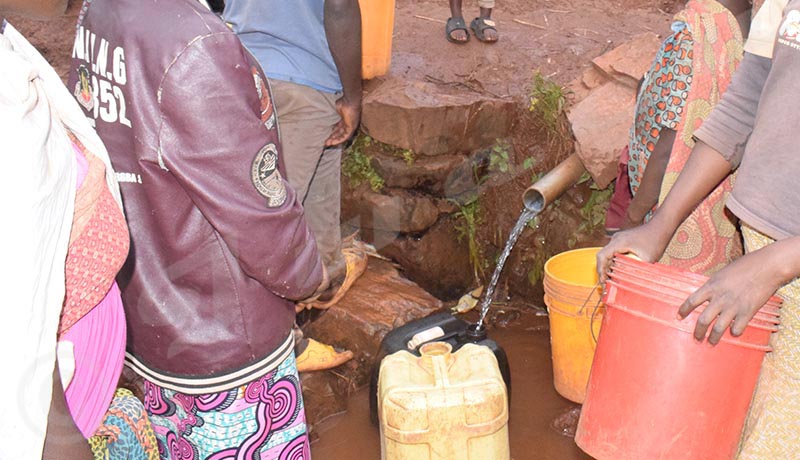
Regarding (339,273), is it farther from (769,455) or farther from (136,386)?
(769,455)

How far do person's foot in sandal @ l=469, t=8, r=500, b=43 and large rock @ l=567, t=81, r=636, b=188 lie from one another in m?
1.16

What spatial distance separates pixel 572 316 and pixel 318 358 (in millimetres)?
1203

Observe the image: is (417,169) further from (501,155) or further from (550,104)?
(550,104)

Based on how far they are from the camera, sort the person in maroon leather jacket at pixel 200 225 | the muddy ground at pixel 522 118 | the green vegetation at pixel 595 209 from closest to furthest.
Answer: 1. the person in maroon leather jacket at pixel 200 225
2. the muddy ground at pixel 522 118
3. the green vegetation at pixel 595 209

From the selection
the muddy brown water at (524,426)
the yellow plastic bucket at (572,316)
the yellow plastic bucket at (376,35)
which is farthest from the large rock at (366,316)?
the yellow plastic bucket at (376,35)

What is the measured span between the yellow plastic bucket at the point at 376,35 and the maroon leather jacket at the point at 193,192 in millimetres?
2570

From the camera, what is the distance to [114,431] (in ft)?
4.98

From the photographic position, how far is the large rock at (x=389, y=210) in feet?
15.0

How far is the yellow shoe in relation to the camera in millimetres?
3500

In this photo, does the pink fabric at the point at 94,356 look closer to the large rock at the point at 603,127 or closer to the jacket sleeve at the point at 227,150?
the jacket sleeve at the point at 227,150

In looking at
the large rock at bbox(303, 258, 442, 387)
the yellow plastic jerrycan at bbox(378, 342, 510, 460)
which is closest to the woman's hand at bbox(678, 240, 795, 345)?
the yellow plastic jerrycan at bbox(378, 342, 510, 460)

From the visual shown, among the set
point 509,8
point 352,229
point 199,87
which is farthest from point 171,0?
point 509,8

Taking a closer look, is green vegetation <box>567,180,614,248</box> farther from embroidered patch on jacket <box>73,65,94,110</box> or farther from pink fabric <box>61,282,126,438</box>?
pink fabric <box>61,282,126,438</box>

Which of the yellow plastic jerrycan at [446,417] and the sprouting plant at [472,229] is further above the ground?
the yellow plastic jerrycan at [446,417]
